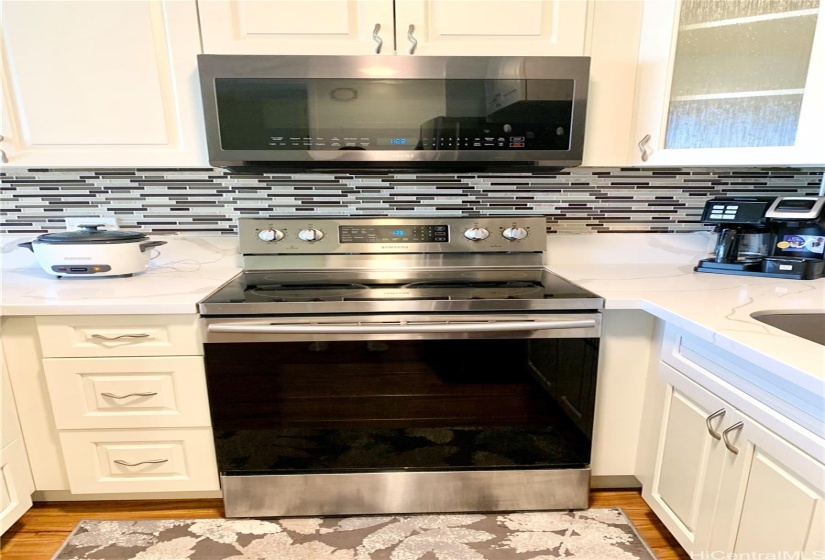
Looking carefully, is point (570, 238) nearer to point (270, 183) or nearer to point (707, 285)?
point (707, 285)

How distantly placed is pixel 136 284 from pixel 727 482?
68.7 inches

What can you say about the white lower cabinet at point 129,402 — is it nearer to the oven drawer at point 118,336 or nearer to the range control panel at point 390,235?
the oven drawer at point 118,336

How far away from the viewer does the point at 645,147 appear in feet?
4.61

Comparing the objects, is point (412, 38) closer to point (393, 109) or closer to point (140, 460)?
point (393, 109)

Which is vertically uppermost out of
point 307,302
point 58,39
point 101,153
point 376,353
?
point 58,39

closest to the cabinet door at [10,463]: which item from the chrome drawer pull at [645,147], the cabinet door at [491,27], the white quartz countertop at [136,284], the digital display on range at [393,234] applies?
the white quartz countertop at [136,284]

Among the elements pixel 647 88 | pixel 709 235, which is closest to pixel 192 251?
pixel 647 88

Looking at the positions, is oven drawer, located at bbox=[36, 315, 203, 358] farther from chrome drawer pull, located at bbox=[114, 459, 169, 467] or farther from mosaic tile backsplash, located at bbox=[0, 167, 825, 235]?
mosaic tile backsplash, located at bbox=[0, 167, 825, 235]

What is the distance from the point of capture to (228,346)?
1244 millimetres

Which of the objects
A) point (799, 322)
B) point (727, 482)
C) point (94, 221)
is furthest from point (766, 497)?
point (94, 221)

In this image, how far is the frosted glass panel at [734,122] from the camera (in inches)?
50.8

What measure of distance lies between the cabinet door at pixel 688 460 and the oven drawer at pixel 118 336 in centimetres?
138

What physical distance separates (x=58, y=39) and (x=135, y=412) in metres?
1.16

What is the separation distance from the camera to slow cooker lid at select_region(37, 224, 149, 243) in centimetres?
141
